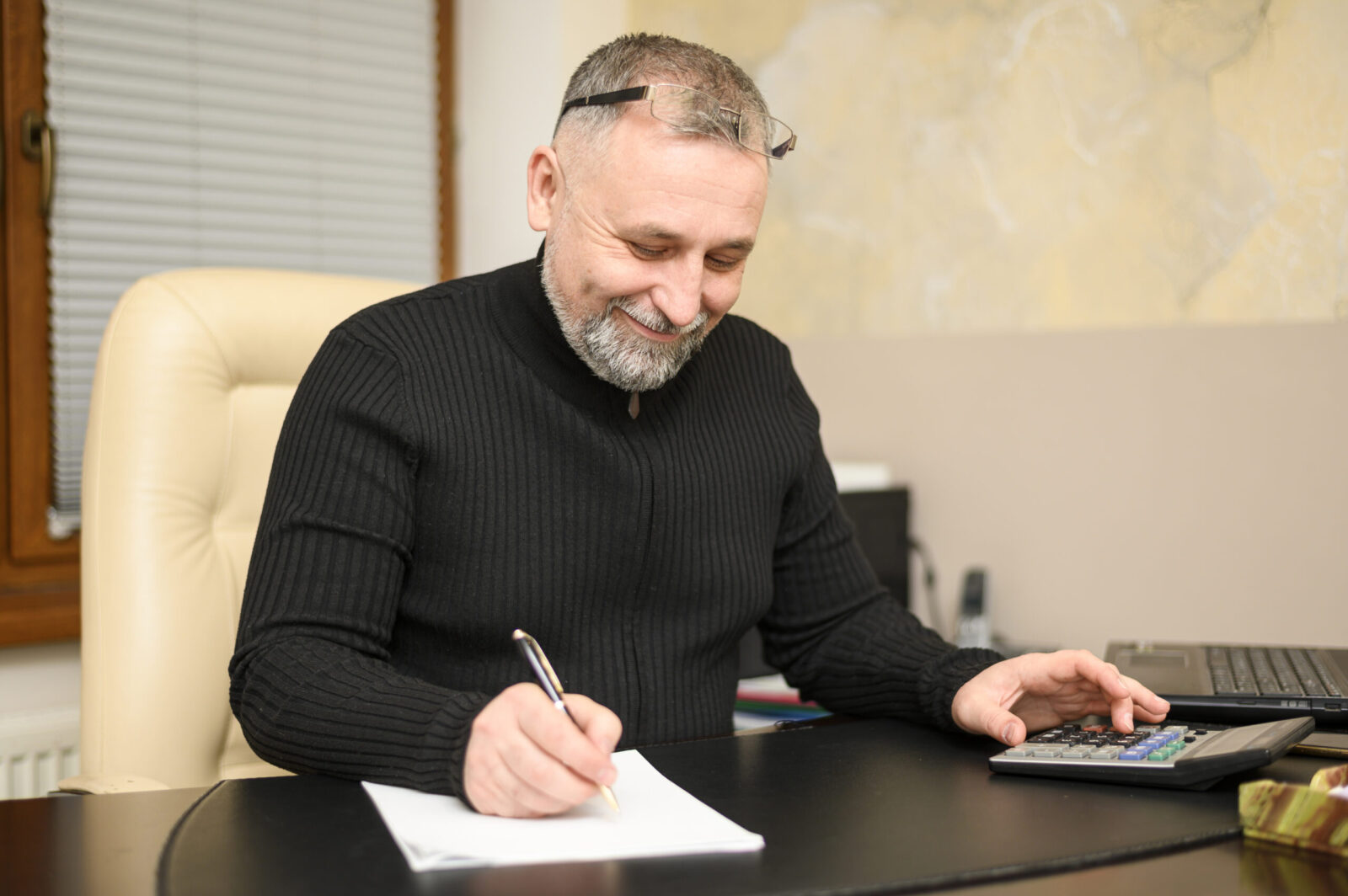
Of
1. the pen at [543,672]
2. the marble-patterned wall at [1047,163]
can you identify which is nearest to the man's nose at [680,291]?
the pen at [543,672]

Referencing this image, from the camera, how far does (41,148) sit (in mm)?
1961

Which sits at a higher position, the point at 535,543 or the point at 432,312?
the point at 432,312

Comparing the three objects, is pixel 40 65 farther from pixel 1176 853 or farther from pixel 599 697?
pixel 1176 853

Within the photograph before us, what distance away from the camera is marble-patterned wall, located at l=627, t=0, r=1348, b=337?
1.62 meters

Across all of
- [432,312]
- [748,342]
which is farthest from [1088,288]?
[432,312]

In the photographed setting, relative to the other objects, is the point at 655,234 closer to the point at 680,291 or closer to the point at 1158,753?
the point at 680,291

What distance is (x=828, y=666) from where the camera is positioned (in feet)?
4.05

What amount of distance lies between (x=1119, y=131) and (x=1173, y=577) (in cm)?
67

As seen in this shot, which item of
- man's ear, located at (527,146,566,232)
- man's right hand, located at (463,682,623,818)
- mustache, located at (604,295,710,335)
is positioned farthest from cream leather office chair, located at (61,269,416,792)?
man's right hand, located at (463,682,623,818)

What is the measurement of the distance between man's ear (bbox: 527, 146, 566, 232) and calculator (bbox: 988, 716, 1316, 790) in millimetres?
650

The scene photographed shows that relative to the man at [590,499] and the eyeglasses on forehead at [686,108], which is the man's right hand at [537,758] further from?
the eyeglasses on forehead at [686,108]

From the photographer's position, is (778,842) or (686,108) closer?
(778,842)

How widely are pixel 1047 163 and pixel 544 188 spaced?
1008mm

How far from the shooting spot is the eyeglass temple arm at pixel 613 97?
1035 mm
